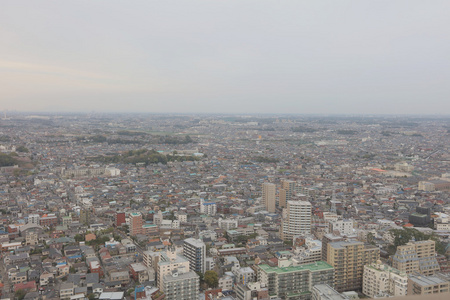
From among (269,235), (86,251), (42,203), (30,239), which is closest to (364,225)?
(269,235)

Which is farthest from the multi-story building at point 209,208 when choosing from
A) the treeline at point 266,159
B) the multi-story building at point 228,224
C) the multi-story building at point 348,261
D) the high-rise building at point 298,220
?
the treeline at point 266,159

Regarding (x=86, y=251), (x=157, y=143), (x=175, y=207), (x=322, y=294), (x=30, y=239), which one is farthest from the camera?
(x=157, y=143)

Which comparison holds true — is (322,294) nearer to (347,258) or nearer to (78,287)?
(347,258)

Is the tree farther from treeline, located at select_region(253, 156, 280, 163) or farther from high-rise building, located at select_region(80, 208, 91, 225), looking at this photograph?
treeline, located at select_region(253, 156, 280, 163)

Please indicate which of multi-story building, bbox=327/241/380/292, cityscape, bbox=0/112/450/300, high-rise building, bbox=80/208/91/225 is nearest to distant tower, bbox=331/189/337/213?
cityscape, bbox=0/112/450/300

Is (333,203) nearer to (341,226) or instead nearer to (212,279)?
(341,226)
